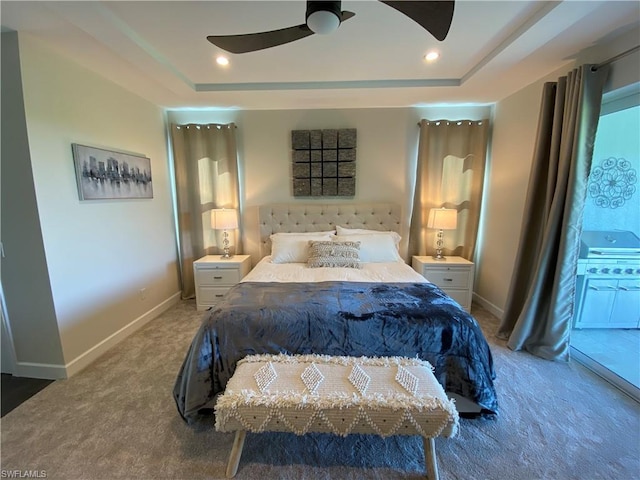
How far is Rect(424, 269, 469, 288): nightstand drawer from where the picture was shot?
3.32 meters

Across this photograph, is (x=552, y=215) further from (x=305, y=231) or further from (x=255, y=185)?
(x=255, y=185)

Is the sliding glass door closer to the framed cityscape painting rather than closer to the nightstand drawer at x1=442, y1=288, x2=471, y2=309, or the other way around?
the nightstand drawer at x1=442, y1=288, x2=471, y2=309

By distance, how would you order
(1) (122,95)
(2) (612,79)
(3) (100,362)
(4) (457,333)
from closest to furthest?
(4) (457,333), (2) (612,79), (3) (100,362), (1) (122,95)

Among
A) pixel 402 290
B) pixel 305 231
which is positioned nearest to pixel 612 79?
pixel 402 290

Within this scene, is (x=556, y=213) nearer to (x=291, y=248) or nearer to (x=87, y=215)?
(x=291, y=248)

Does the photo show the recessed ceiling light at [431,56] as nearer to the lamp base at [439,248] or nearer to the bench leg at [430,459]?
the lamp base at [439,248]

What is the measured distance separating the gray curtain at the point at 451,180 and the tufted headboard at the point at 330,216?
34cm

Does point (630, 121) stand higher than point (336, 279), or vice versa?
point (630, 121)

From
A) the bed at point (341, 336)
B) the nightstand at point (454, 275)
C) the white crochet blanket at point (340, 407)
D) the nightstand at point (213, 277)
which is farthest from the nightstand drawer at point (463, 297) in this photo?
the nightstand at point (213, 277)

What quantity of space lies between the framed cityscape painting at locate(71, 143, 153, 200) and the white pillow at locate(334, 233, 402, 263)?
90.9 inches

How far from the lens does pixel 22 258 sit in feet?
6.79

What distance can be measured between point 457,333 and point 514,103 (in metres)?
2.81

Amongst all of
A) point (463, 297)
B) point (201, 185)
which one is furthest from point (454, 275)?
point (201, 185)

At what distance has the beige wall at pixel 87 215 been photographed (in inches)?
80.5
